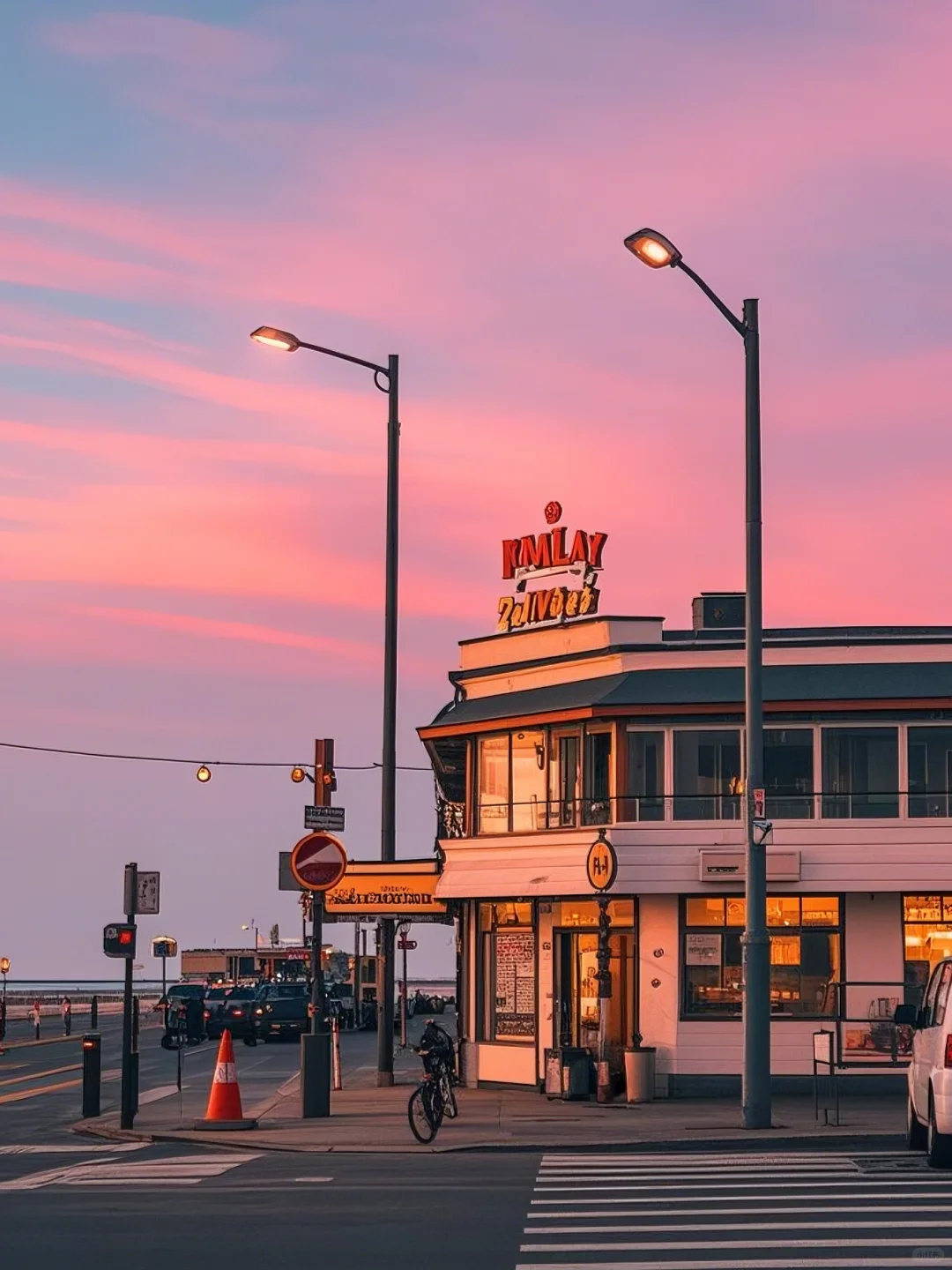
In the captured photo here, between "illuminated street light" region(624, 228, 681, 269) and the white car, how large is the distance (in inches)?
362

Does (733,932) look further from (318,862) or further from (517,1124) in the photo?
(318,862)

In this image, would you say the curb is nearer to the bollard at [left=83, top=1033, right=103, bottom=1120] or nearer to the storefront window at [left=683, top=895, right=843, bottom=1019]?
the bollard at [left=83, top=1033, right=103, bottom=1120]

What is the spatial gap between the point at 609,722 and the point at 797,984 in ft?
16.7

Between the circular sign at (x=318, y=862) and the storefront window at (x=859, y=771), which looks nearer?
the circular sign at (x=318, y=862)

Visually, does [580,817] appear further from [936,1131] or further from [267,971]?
[267,971]

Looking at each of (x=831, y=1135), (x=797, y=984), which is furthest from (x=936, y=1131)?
(x=797, y=984)

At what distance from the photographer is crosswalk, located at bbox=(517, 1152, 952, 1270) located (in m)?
12.8

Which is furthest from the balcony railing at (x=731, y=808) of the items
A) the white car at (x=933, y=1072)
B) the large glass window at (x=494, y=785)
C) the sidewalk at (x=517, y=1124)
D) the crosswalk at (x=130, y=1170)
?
the crosswalk at (x=130, y=1170)

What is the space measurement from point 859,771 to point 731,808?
2.10m

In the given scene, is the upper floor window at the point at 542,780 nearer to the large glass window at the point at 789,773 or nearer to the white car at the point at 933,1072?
the large glass window at the point at 789,773

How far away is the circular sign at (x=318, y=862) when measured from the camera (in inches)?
1027

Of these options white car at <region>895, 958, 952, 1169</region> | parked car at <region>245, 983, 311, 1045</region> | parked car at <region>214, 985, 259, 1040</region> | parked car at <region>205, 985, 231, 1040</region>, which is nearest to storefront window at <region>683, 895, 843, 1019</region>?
white car at <region>895, 958, 952, 1169</region>

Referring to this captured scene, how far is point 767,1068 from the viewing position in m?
23.7

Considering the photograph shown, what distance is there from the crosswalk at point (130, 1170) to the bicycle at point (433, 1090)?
1949 mm
